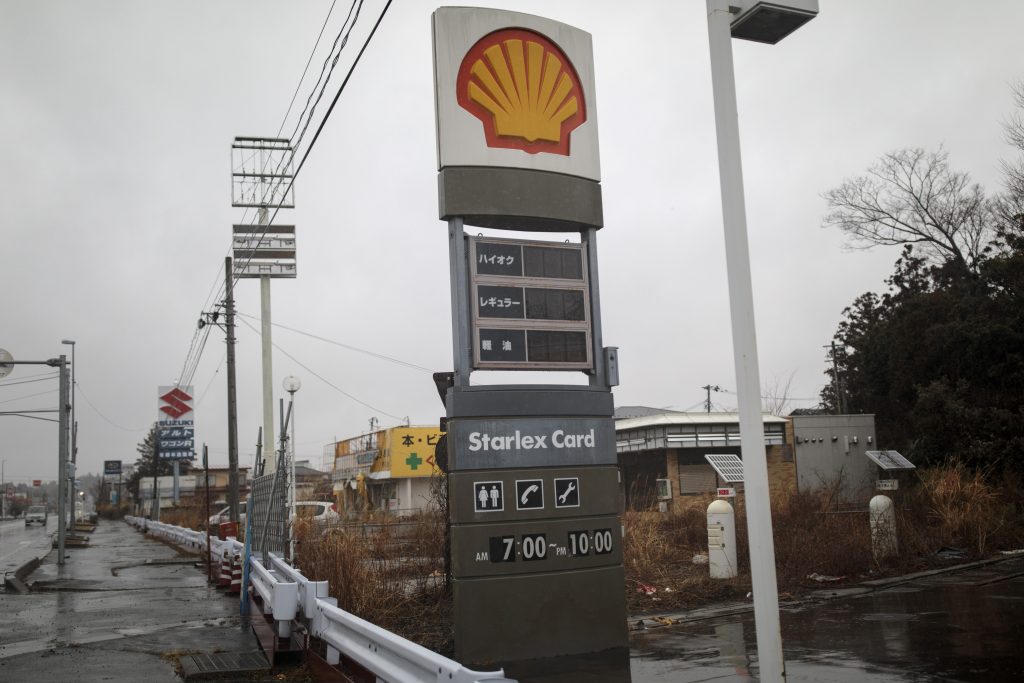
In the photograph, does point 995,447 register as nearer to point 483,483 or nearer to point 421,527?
point 421,527

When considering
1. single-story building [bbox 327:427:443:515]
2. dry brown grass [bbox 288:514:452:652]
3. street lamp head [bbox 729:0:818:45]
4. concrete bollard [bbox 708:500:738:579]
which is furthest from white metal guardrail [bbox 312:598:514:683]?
single-story building [bbox 327:427:443:515]

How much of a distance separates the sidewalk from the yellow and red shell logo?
6.62 metres

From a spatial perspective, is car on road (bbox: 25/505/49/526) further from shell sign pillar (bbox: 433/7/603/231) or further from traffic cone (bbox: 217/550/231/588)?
shell sign pillar (bbox: 433/7/603/231)

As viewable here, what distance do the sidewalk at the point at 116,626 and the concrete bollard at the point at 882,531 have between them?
1089cm

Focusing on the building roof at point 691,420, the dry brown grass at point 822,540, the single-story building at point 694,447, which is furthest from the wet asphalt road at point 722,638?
the building roof at point 691,420

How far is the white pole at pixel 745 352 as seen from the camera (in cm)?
570

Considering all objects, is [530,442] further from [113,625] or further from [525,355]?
[113,625]

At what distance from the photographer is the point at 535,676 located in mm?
8852

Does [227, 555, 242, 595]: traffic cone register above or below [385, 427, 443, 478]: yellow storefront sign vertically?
below

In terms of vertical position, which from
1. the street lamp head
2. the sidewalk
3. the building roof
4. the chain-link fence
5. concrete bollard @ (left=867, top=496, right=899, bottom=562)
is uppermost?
the street lamp head

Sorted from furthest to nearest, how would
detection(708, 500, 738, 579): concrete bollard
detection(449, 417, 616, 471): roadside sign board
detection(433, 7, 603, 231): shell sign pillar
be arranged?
detection(708, 500, 738, 579): concrete bollard, detection(433, 7, 603, 231): shell sign pillar, detection(449, 417, 616, 471): roadside sign board

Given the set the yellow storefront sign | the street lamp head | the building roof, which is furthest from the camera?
the yellow storefront sign

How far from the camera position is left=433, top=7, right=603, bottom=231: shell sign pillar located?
10375mm

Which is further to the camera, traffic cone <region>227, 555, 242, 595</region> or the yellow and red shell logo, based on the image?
traffic cone <region>227, 555, 242, 595</region>
